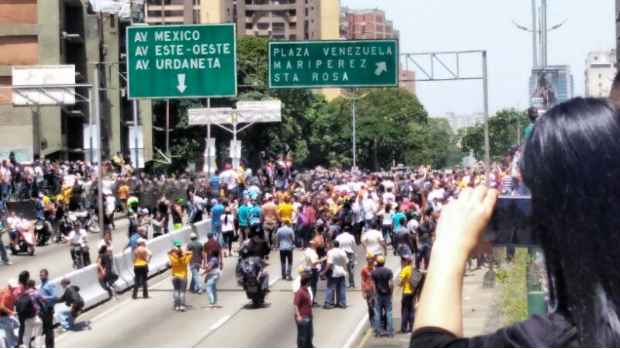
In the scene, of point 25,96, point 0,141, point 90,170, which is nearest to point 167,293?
point 25,96

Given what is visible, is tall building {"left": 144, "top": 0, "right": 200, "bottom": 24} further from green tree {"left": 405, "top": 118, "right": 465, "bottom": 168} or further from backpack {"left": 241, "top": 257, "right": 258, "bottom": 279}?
backpack {"left": 241, "top": 257, "right": 258, "bottom": 279}

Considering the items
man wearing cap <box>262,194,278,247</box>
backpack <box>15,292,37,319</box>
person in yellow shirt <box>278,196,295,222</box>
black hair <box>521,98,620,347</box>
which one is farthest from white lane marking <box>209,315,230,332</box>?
black hair <box>521,98,620,347</box>

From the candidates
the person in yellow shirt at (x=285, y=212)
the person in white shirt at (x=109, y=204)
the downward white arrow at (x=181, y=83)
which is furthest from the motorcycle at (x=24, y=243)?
the person in yellow shirt at (x=285, y=212)

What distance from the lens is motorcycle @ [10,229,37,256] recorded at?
34.7 metres

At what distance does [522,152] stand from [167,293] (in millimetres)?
27243

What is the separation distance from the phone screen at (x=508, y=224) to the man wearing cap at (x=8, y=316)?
63.4 feet

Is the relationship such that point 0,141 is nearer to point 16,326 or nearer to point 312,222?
point 312,222

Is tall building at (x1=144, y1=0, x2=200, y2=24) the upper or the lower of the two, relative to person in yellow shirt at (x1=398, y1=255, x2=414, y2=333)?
upper

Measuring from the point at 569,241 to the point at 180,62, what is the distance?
1168 inches

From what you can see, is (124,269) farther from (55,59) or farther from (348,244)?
(55,59)

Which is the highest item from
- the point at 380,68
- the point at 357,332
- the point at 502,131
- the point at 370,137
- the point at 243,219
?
the point at 380,68

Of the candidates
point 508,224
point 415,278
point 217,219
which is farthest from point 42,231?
point 508,224

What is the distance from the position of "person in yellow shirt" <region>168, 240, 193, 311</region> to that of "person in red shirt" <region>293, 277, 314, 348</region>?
18.9 feet

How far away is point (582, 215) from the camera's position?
2.32m
